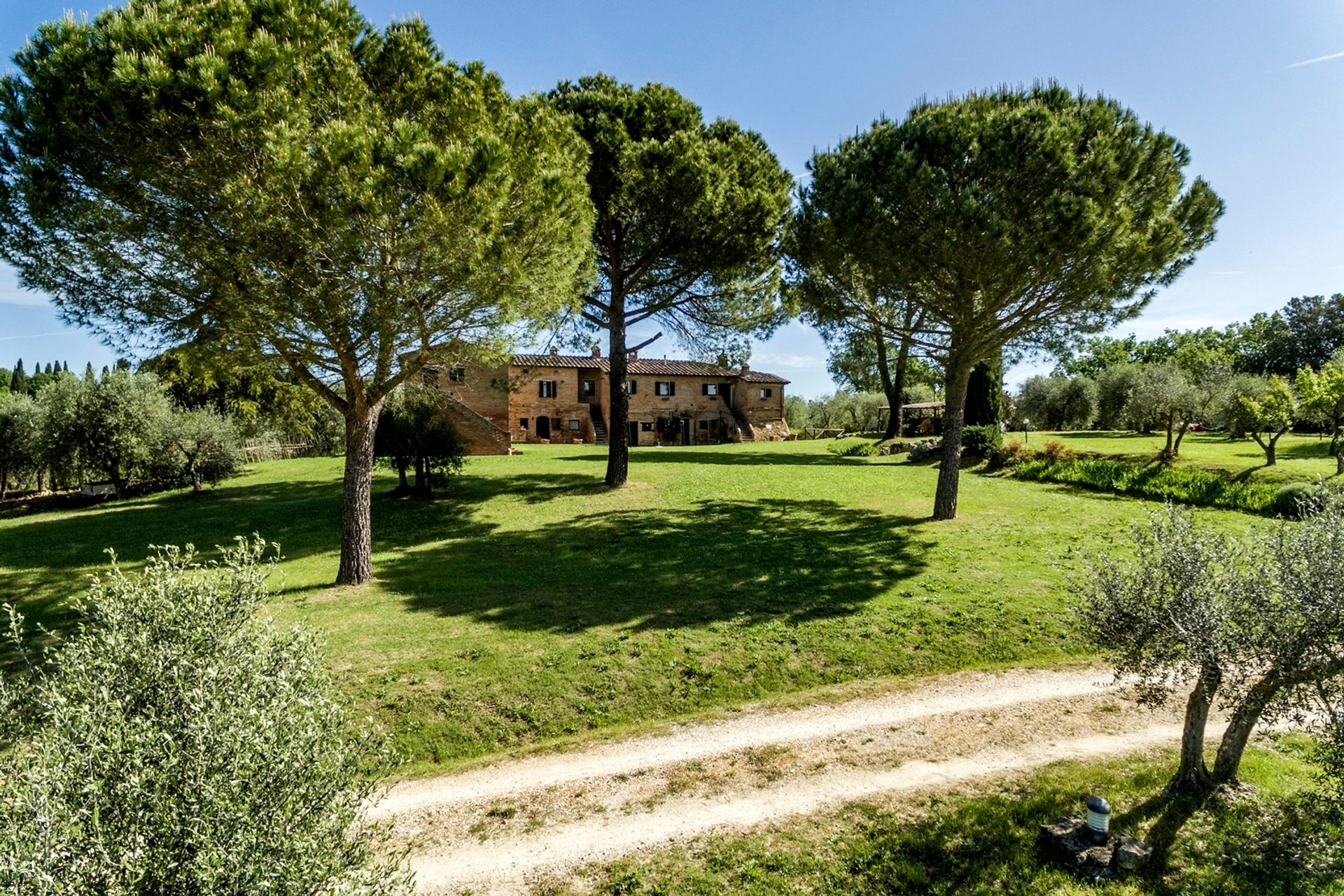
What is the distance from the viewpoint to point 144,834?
3.18 m

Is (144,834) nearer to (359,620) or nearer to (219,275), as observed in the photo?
(359,620)

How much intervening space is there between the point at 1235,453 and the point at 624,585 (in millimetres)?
27492

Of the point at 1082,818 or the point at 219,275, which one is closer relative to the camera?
the point at 1082,818

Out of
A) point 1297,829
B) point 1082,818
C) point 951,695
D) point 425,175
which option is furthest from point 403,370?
point 1297,829

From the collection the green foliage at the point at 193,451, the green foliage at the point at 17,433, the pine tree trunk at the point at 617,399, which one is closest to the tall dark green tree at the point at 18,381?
the green foliage at the point at 17,433

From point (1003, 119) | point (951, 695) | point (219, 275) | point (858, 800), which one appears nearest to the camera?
point (858, 800)

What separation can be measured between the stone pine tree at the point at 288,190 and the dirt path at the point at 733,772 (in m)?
8.16

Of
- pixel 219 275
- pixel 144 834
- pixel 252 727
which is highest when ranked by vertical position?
pixel 219 275

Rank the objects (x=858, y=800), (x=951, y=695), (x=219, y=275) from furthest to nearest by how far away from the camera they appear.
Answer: (x=219, y=275), (x=951, y=695), (x=858, y=800)

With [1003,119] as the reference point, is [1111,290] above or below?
below

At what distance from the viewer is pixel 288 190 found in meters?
9.85

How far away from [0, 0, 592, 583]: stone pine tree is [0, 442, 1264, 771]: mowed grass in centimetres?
341

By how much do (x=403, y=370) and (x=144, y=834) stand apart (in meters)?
10.7

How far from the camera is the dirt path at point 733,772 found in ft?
19.0
